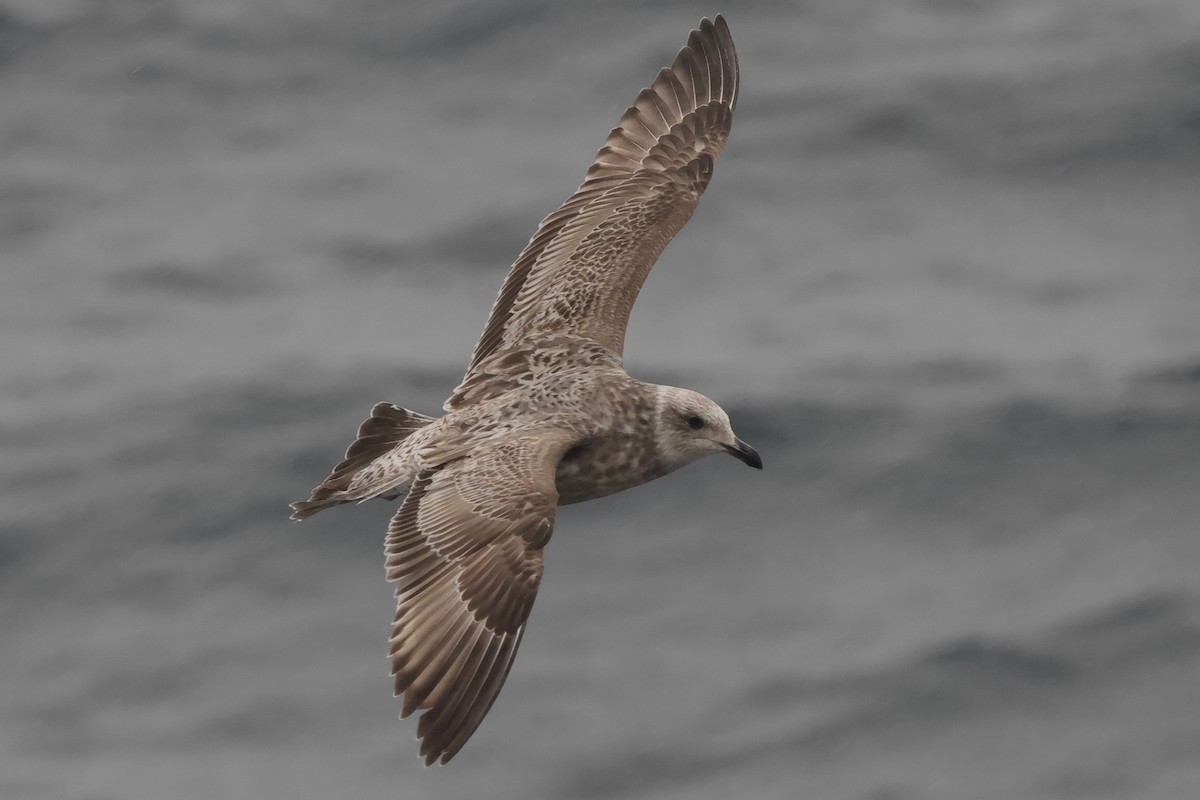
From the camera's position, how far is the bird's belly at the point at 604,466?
10.4m

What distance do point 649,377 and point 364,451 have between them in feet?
13.8

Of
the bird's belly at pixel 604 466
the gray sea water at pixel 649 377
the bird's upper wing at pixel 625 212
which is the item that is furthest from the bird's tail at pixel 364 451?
the gray sea water at pixel 649 377

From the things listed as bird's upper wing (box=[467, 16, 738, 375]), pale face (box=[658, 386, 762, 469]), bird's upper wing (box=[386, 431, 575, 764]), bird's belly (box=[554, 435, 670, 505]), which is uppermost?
bird's upper wing (box=[467, 16, 738, 375])

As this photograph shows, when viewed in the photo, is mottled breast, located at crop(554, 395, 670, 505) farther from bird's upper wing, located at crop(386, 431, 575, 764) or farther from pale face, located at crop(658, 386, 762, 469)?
bird's upper wing, located at crop(386, 431, 575, 764)

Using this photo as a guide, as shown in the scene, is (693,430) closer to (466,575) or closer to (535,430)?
(535,430)

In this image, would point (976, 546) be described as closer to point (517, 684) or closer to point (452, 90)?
point (517, 684)

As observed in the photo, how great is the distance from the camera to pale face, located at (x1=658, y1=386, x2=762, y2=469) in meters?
10.6

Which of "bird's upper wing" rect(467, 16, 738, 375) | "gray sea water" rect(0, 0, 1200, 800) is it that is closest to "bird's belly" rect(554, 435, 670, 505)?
"bird's upper wing" rect(467, 16, 738, 375)

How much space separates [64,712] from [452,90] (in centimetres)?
653

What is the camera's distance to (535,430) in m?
10.2

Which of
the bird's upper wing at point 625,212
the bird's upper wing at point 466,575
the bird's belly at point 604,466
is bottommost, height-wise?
the bird's upper wing at point 466,575

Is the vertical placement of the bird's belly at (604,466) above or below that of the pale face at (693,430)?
below

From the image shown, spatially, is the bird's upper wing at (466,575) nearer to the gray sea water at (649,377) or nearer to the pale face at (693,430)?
the pale face at (693,430)

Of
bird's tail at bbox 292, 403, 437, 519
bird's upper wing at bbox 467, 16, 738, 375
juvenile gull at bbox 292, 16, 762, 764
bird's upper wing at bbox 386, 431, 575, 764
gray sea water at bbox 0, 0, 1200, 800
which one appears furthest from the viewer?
gray sea water at bbox 0, 0, 1200, 800
